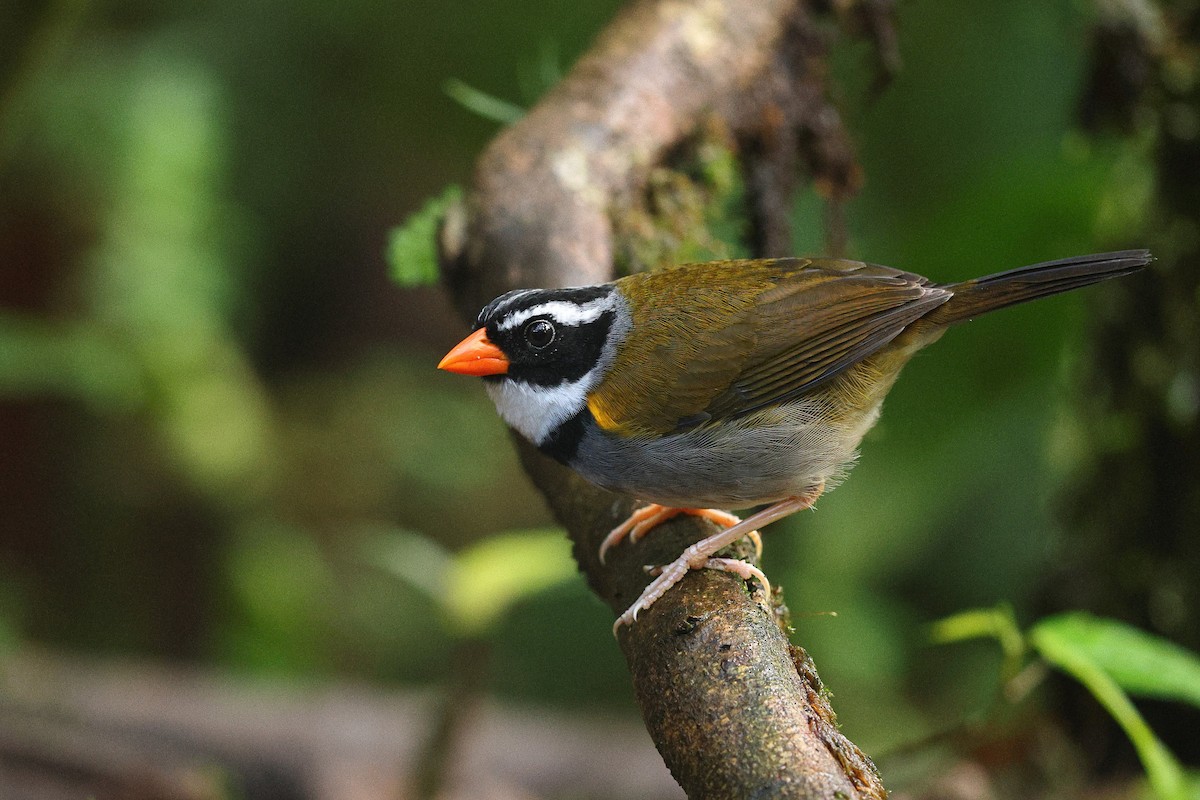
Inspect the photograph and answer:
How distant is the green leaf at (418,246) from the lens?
3.02 metres

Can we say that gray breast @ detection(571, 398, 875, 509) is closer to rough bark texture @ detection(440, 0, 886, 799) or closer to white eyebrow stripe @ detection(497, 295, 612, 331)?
rough bark texture @ detection(440, 0, 886, 799)

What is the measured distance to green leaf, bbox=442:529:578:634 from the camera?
3537mm

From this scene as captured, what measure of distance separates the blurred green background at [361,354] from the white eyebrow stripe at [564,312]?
1.34m

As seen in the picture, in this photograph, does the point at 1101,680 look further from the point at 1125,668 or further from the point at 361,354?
the point at 361,354

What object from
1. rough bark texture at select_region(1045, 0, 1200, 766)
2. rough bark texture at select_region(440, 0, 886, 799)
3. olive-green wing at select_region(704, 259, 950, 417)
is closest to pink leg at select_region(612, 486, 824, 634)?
rough bark texture at select_region(440, 0, 886, 799)

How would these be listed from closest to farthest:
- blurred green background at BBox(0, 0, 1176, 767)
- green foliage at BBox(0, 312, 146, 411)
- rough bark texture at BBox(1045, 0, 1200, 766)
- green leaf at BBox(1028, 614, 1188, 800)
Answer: green leaf at BBox(1028, 614, 1188, 800)
rough bark texture at BBox(1045, 0, 1200, 766)
blurred green background at BBox(0, 0, 1176, 767)
green foliage at BBox(0, 312, 146, 411)

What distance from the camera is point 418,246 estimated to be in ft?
10.00

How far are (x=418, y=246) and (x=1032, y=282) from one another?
5.06 feet

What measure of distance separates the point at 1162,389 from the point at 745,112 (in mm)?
1755

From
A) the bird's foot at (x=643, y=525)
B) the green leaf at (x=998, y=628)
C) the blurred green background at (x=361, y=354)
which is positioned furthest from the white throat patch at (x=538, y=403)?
the blurred green background at (x=361, y=354)

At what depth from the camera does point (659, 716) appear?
1.73 meters

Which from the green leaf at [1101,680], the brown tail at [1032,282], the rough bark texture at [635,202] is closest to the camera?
the rough bark texture at [635,202]

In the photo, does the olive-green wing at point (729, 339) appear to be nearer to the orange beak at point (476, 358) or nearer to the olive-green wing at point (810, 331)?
the olive-green wing at point (810, 331)

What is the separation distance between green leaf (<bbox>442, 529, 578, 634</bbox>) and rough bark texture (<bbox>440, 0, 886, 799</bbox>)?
2.78 feet
